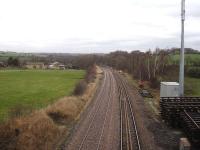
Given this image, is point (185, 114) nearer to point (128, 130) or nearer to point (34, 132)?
point (128, 130)

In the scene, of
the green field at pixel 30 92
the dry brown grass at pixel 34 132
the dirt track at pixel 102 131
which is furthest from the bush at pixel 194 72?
the dry brown grass at pixel 34 132

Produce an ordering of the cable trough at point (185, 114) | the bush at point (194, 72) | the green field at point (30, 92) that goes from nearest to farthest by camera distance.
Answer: the cable trough at point (185, 114) → the green field at point (30, 92) → the bush at point (194, 72)

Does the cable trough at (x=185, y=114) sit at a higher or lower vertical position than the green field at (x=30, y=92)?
higher

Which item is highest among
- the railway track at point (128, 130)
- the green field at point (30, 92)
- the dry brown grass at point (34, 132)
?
the dry brown grass at point (34, 132)

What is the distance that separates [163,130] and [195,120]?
2587 mm

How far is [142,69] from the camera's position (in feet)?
238

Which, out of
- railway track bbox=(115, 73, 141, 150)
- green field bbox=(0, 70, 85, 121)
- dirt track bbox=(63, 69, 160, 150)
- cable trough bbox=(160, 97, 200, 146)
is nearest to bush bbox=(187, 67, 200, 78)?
green field bbox=(0, 70, 85, 121)

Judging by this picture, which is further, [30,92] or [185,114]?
[30,92]

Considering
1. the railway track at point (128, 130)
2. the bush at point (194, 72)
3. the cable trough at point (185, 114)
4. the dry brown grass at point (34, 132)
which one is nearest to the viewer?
the dry brown grass at point (34, 132)

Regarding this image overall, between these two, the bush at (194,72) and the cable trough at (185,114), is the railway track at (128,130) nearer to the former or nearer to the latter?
the cable trough at (185,114)

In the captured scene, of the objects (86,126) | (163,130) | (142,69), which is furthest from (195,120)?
(142,69)

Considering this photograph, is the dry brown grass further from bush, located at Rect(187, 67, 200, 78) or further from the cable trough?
bush, located at Rect(187, 67, 200, 78)

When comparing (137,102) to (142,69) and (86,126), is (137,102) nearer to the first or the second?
(86,126)

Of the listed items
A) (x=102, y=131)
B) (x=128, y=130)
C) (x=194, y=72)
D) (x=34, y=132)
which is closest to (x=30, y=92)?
(x=102, y=131)
